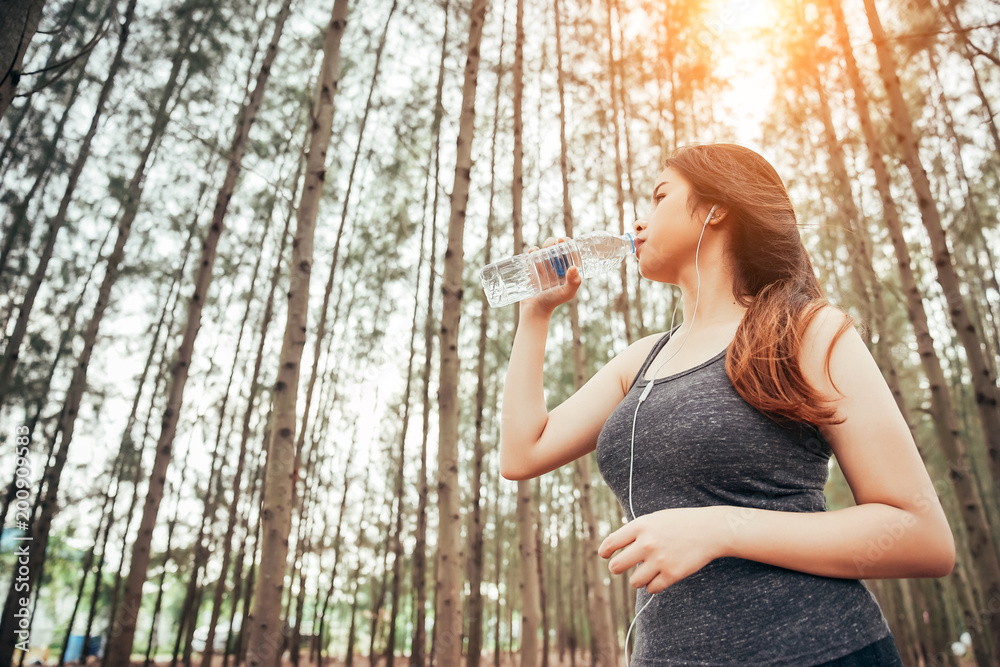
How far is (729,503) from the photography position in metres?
0.93

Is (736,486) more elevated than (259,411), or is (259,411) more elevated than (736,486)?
(259,411)

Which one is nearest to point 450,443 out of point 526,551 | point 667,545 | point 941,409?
point 526,551

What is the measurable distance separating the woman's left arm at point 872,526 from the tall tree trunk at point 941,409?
4.39 meters

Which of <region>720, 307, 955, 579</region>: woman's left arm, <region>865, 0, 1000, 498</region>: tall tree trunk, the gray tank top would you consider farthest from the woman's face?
<region>865, 0, 1000, 498</region>: tall tree trunk

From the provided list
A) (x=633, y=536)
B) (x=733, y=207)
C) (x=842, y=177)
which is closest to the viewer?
(x=633, y=536)

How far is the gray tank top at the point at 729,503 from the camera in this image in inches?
32.4

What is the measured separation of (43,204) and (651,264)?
1019 centimetres

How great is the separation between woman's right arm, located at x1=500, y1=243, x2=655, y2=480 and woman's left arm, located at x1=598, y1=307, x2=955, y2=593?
47 cm

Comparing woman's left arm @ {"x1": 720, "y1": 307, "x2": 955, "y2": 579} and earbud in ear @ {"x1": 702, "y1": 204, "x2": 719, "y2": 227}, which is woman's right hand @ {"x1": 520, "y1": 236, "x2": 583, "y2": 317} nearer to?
earbud in ear @ {"x1": 702, "y1": 204, "x2": 719, "y2": 227}

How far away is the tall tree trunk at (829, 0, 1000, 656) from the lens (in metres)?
4.11

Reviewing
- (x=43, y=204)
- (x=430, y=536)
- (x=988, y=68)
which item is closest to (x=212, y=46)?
(x=43, y=204)

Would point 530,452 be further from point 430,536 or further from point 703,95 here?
point 430,536

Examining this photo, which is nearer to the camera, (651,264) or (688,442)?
(688,442)

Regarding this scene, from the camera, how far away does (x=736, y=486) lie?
938 mm
